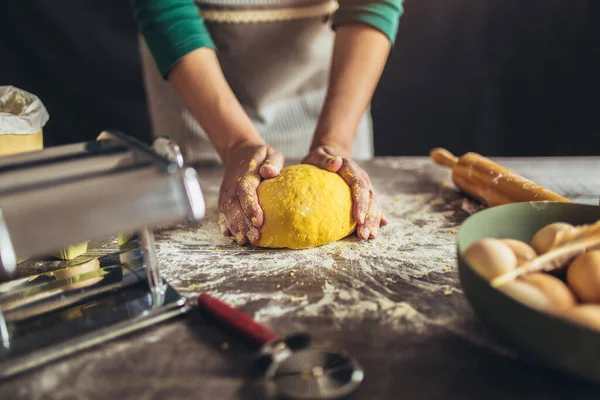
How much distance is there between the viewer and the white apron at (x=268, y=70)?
65.8 inches

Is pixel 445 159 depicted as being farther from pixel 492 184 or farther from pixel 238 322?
pixel 238 322

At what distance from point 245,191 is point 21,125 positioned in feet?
1.79

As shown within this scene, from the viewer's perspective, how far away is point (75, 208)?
66cm

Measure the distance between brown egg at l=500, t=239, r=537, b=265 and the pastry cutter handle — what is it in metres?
0.38

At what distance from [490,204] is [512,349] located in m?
0.64

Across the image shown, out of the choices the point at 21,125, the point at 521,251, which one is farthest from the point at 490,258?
the point at 21,125

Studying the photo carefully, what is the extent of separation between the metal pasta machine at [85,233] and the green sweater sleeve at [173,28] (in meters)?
0.58

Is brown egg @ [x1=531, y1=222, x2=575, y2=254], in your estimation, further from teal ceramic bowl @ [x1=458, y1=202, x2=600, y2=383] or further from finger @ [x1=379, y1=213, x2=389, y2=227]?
finger @ [x1=379, y1=213, x2=389, y2=227]

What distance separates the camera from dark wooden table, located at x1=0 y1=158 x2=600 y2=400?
2.26 ft

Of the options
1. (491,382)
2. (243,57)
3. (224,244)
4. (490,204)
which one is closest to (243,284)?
(224,244)

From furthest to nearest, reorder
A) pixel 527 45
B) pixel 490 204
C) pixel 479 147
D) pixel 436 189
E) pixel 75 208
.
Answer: pixel 479 147, pixel 527 45, pixel 436 189, pixel 490 204, pixel 75 208

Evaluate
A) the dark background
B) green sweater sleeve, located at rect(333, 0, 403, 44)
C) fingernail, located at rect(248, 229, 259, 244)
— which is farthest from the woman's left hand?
the dark background

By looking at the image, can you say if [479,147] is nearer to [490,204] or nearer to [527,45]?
[527,45]

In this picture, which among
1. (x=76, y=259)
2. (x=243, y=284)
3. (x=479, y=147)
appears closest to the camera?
(x=243, y=284)
